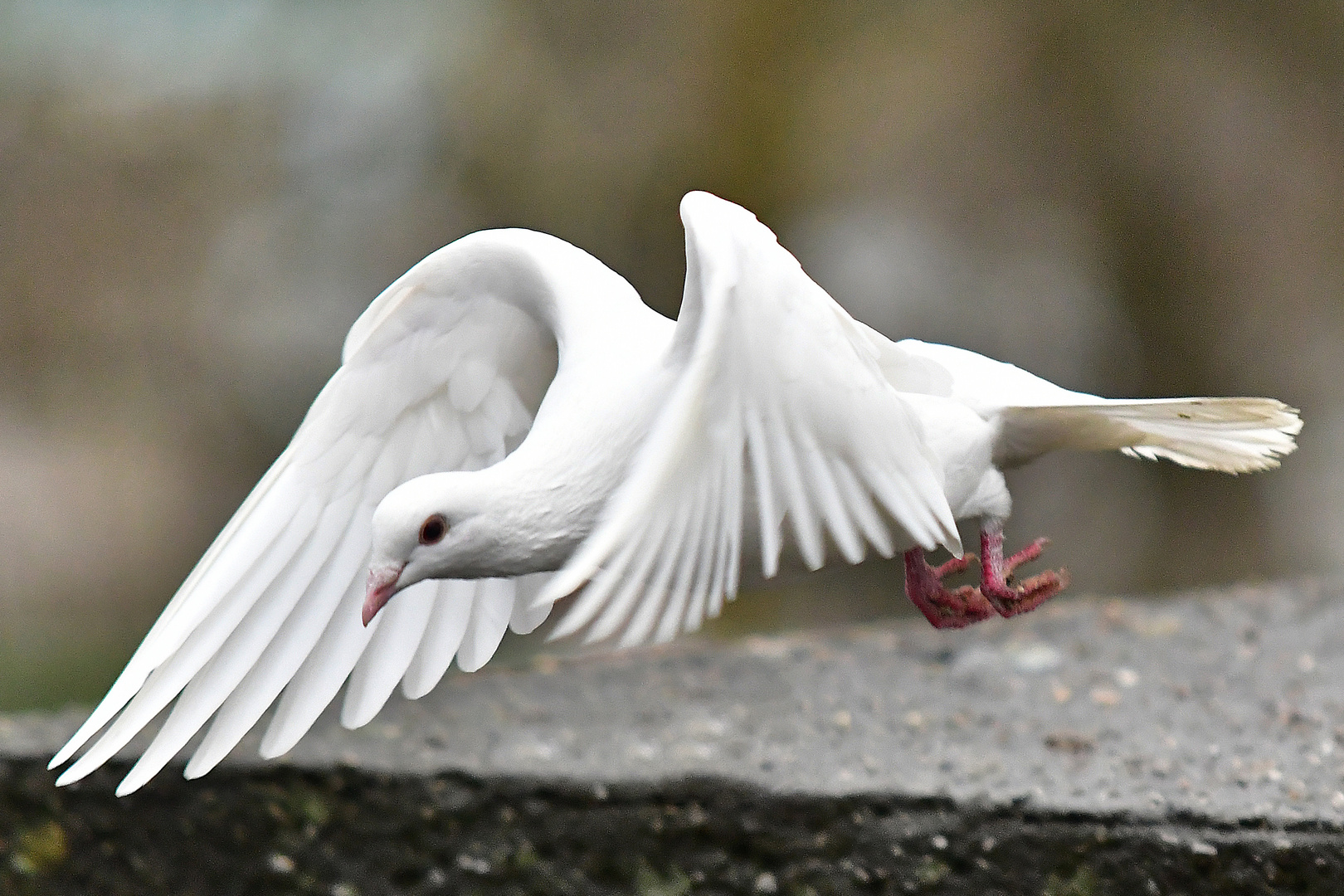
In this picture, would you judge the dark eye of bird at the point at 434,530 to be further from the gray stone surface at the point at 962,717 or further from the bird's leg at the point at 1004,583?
the gray stone surface at the point at 962,717

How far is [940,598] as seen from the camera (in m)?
1.91

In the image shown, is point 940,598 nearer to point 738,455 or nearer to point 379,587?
point 738,455

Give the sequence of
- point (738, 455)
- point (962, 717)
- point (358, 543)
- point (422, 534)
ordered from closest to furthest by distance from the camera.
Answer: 1. point (738, 455)
2. point (422, 534)
3. point (358, 543)
4. point (962, 717)

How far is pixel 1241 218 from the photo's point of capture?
13.7 feet

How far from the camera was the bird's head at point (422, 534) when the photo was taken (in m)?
1.49

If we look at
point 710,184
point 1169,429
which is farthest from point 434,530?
point 710,184

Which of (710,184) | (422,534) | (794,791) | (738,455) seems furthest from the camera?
(710,184)

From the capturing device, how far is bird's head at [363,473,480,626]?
1.49 meters

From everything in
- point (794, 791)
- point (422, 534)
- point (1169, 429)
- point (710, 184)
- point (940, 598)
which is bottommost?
point (794, 791)

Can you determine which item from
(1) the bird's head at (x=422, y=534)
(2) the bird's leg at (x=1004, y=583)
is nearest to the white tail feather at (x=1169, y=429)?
(2) the bird's leg at (x=1004, y=583)

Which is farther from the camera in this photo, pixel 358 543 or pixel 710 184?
pixel 710 184

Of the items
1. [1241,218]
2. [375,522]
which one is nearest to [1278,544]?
[1241,218]

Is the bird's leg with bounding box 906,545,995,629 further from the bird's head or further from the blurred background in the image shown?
the blurred background

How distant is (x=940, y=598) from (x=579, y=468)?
0.69 meters
